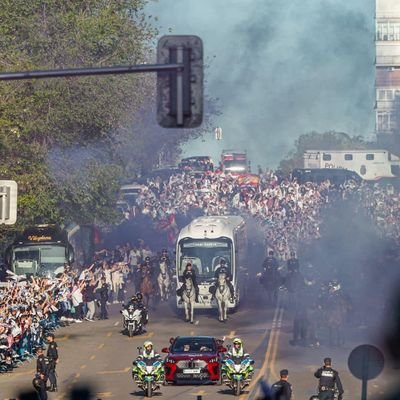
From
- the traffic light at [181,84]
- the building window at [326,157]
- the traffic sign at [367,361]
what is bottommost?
the building window at [326,157]

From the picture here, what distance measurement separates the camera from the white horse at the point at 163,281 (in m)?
57.4

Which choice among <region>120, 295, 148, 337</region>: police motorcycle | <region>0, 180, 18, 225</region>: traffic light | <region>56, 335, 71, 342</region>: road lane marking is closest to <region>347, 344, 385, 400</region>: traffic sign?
<region>0, 180, 18, 225</region>: traffic light

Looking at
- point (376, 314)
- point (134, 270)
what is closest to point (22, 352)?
point (376, 314)

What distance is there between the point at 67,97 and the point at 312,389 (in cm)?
2805

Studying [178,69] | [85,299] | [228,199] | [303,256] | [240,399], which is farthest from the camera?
[228,199]

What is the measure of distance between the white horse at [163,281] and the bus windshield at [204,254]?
167 inches

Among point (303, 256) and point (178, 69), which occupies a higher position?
point (178, 69)

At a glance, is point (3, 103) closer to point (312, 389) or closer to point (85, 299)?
point (85, 299)

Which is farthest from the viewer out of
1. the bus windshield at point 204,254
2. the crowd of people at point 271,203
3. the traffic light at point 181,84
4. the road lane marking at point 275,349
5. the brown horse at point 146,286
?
A: the crowd of people at point 271,203

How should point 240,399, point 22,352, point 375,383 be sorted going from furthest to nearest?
point 22,352
point 375,383
point 240,399

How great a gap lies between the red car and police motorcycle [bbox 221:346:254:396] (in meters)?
0.26

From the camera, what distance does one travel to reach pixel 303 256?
7044 centimetres

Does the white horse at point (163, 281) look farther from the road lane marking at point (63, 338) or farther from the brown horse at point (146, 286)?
the road lane marking at point (63, 338)

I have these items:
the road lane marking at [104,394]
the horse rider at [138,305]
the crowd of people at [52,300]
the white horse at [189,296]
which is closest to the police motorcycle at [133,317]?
the horse rider at [138,305]
